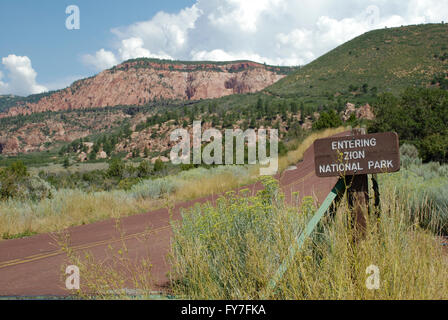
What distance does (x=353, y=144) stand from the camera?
3.60m

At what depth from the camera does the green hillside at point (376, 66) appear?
2338 inches

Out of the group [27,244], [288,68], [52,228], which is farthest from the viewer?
[288,68]

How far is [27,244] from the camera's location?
8164 millimetres

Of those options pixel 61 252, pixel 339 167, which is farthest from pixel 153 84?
pixel 339 167

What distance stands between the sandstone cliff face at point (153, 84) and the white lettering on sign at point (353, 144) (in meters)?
156

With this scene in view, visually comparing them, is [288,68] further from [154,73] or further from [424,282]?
[424,282]

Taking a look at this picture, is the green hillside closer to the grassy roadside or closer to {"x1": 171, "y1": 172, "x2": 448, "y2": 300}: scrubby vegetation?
the grassy roadside

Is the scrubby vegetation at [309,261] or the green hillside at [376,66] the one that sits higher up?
the green hillside at [376,66]

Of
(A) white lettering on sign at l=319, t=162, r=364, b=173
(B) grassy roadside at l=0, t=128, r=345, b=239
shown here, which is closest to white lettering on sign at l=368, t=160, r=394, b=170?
(A) white lettering on sign at l=319, t=162, r=364, b=173

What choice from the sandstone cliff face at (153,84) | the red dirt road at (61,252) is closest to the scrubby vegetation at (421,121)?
the red dirt road at (61,252)

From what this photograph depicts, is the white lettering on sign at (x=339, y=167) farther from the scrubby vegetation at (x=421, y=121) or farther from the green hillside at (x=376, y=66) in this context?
the green hillside at (x=376, y=66)

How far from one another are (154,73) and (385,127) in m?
160

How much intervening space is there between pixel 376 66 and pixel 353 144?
70571 millimetres
